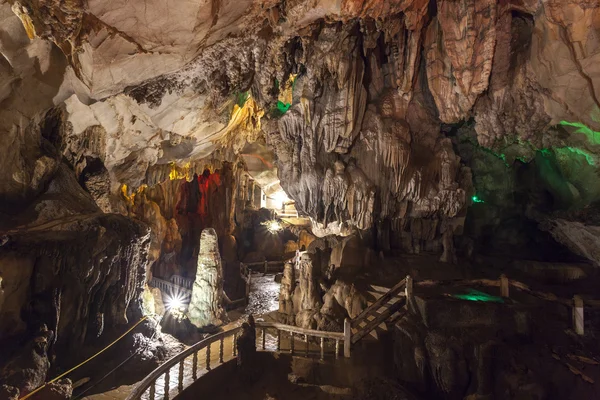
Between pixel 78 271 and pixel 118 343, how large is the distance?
2.15 meters

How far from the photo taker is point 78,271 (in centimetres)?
690

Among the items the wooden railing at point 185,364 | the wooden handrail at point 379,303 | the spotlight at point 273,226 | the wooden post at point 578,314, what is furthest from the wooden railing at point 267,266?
the wooden post at point 578,314

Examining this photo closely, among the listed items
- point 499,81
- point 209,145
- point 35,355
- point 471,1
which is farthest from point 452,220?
point 35,355

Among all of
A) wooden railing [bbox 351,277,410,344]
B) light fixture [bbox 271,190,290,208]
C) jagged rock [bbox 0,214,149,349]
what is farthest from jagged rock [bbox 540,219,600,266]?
light fixture [bbox 271,190,290,208]

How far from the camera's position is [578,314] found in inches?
269

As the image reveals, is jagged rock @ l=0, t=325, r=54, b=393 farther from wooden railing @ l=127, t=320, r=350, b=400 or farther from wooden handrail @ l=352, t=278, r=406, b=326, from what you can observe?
wooden handrail @ l=352, t=278, r=406, b=326

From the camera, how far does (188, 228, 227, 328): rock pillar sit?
36.6ft

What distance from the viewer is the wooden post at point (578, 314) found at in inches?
267

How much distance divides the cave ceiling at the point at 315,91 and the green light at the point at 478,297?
4418 mm

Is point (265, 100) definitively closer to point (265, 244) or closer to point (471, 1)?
point (471, 1)

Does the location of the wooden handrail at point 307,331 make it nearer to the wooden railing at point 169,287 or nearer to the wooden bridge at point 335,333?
the wooden bridge at point 335,333

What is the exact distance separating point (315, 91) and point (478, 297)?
796 centimetres

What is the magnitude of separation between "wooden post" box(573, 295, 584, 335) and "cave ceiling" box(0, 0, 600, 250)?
12.8 feet

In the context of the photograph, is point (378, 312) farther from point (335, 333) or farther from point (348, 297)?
point (335, 333)
